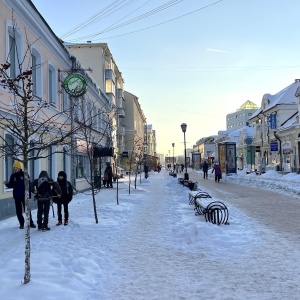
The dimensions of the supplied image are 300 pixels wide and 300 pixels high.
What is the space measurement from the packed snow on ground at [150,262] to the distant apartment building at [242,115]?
12899cm

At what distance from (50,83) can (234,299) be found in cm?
1442

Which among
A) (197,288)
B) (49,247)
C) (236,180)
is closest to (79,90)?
(49,247)

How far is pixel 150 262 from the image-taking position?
6457mm

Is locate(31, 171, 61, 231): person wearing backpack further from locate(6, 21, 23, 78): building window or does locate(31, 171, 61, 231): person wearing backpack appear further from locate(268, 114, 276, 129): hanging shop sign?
locate(268, 114, 276, 129): hanging shop sign

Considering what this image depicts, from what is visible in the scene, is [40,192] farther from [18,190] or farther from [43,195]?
[18,190]

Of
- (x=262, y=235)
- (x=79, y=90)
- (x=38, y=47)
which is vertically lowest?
(x=262, y=235)

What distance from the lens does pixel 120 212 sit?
40.8 ft

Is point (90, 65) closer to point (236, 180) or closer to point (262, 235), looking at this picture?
point (236, 180)

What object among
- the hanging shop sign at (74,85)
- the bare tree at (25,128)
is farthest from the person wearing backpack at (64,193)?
the hanging shop sign at (74,85)

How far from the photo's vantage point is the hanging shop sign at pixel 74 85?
17.4m

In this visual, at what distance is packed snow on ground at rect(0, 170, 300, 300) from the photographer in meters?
4.88

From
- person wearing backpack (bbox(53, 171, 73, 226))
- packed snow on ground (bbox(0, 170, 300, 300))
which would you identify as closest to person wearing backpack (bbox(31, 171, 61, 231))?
packed snow on ground (bbox(0, 170, 300, 300))

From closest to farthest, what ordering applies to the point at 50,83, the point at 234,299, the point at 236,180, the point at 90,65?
the point at 234,299, the point at 50,83, the point at 236,180, the point at 90,65

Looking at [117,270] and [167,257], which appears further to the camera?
[167,257]
